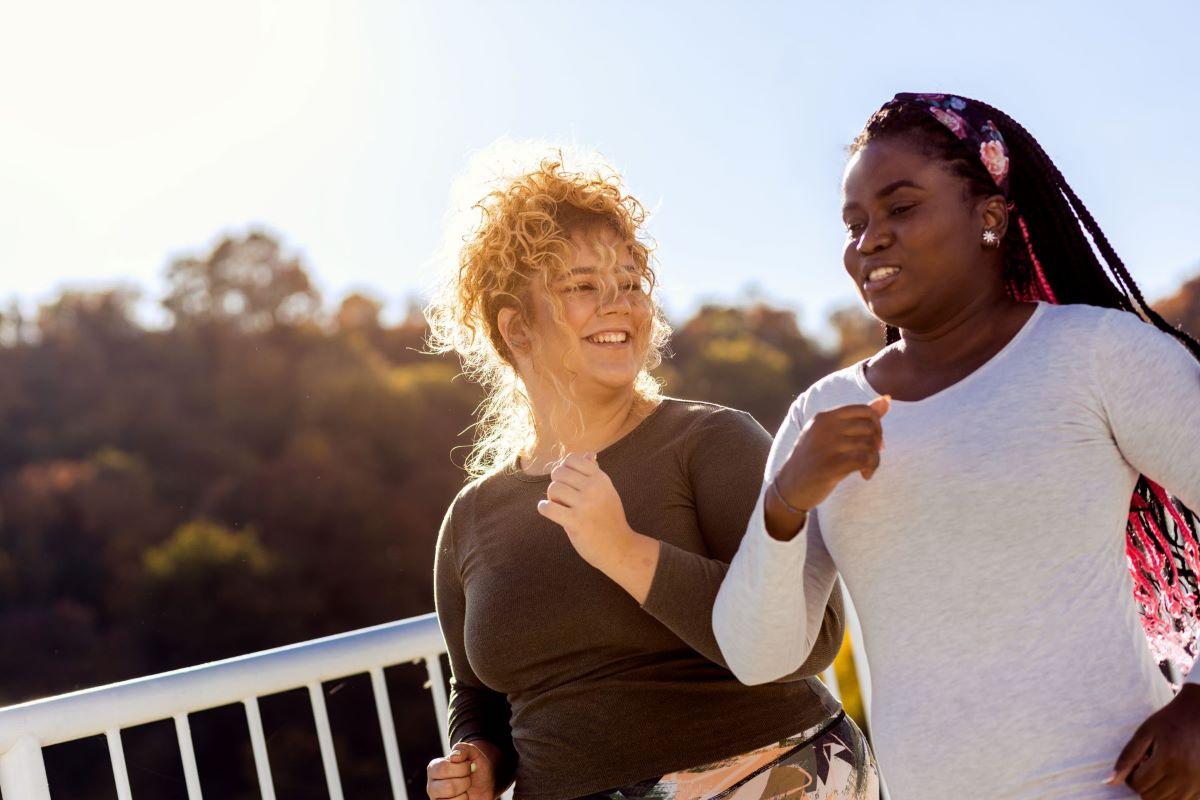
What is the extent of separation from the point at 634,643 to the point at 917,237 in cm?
78

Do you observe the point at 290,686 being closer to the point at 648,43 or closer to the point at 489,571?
the point at 489,571

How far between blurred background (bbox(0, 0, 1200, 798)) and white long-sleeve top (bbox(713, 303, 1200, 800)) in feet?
21.1

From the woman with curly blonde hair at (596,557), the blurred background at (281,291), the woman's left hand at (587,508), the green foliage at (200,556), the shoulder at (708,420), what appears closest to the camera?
the woman's left hand at (587,508)

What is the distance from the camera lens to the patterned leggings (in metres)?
1.83

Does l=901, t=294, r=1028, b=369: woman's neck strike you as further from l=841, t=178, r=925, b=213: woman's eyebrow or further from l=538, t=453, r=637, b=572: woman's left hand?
l=538, t=453, r=637, b=572: woman's left hand

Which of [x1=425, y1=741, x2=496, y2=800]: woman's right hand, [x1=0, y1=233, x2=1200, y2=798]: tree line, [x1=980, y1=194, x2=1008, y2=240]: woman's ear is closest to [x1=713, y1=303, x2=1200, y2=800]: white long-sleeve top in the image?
[x1=980, y1=194, x2=1008, y2=240]: woman's ear

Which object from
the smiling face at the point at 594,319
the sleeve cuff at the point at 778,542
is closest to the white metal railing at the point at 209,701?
the smiling face at the point at 594,319

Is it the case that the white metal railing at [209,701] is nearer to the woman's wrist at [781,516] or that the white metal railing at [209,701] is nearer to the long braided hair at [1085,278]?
the woman's wrist at [781,516]

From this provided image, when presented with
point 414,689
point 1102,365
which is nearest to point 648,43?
point 414,689

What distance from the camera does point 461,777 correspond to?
2.03m

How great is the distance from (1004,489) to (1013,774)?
31cm

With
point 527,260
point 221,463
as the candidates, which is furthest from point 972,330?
point 221,463

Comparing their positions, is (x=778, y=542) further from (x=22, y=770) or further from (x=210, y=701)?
(x=22, y=770)

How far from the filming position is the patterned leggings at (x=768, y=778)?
1.83 metres
